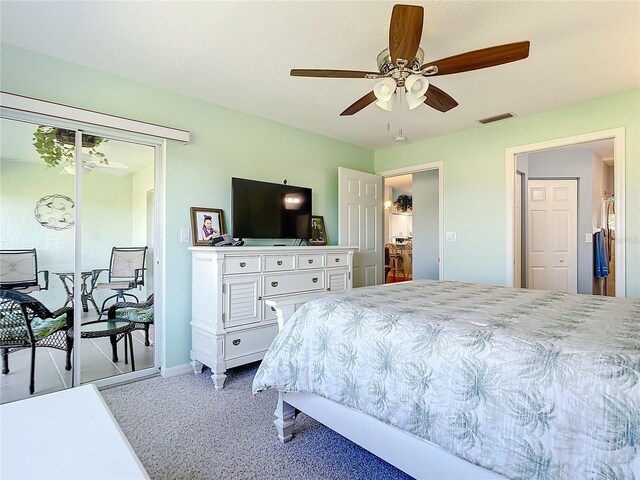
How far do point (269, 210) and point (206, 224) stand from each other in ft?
2.21

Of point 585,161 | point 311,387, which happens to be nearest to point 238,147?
point 311,387

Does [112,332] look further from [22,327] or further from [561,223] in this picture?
[561,223]

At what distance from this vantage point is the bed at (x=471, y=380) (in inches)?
37.2

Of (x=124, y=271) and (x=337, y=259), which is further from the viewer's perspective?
(x=337, y=259)

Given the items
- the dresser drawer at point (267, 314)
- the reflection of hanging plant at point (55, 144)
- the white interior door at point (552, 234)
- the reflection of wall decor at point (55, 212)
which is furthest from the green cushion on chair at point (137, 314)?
the white interior door at point (552, 234)

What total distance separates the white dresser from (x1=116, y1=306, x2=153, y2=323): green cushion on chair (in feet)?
1.20

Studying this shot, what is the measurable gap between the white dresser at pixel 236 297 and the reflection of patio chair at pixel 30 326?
93 cm

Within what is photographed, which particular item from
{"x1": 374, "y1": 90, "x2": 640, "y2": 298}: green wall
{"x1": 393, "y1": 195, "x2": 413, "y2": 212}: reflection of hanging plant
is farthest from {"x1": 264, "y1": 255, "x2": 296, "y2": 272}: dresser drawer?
{"x1": 393, "y1": 195, "x2": 413, "y2": 212}: reflection of hanging plant

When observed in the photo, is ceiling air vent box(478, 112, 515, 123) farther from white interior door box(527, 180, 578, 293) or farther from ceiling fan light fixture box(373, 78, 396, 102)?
ceiling fan light fixture box(373, 78, 396, 102)

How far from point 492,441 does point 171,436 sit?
5.73 ft

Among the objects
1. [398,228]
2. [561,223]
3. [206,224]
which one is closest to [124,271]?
[206,224]

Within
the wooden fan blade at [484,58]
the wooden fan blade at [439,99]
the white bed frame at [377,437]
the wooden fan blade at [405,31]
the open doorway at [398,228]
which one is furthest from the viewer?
the open doorway at [398,228]

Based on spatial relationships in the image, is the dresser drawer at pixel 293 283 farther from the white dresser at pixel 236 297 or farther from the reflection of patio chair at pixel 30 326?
the reflection of patio chair at pixel 30 326

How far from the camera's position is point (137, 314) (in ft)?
9.45
